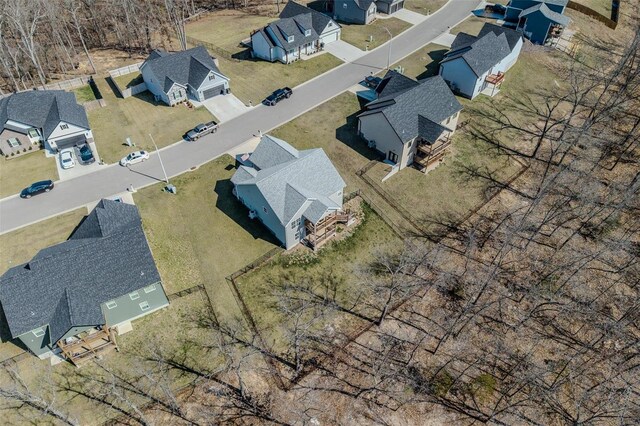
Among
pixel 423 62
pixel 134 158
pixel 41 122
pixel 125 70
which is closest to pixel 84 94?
pixel 125 70

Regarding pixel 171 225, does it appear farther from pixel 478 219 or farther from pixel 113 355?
pixel 478 219

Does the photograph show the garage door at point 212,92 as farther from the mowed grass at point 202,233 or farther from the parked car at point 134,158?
the mowed grass at point 202,233

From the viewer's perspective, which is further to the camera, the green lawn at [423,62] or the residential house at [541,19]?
the residential house at [541,19]

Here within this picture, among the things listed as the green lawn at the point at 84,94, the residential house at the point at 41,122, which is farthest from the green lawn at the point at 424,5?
the residential house at the point at 41,122

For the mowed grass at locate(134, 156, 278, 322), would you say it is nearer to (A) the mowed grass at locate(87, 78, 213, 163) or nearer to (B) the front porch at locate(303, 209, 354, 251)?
(B) the front porch at locate(303, 209, 354, 251)

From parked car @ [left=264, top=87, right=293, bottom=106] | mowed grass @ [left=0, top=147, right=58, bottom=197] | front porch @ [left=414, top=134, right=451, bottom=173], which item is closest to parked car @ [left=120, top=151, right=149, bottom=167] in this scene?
mowed grass @ [left=0, top=147, right=58, bottom=197]

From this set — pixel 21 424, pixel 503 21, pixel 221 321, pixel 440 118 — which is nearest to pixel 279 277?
pixel 221 321
